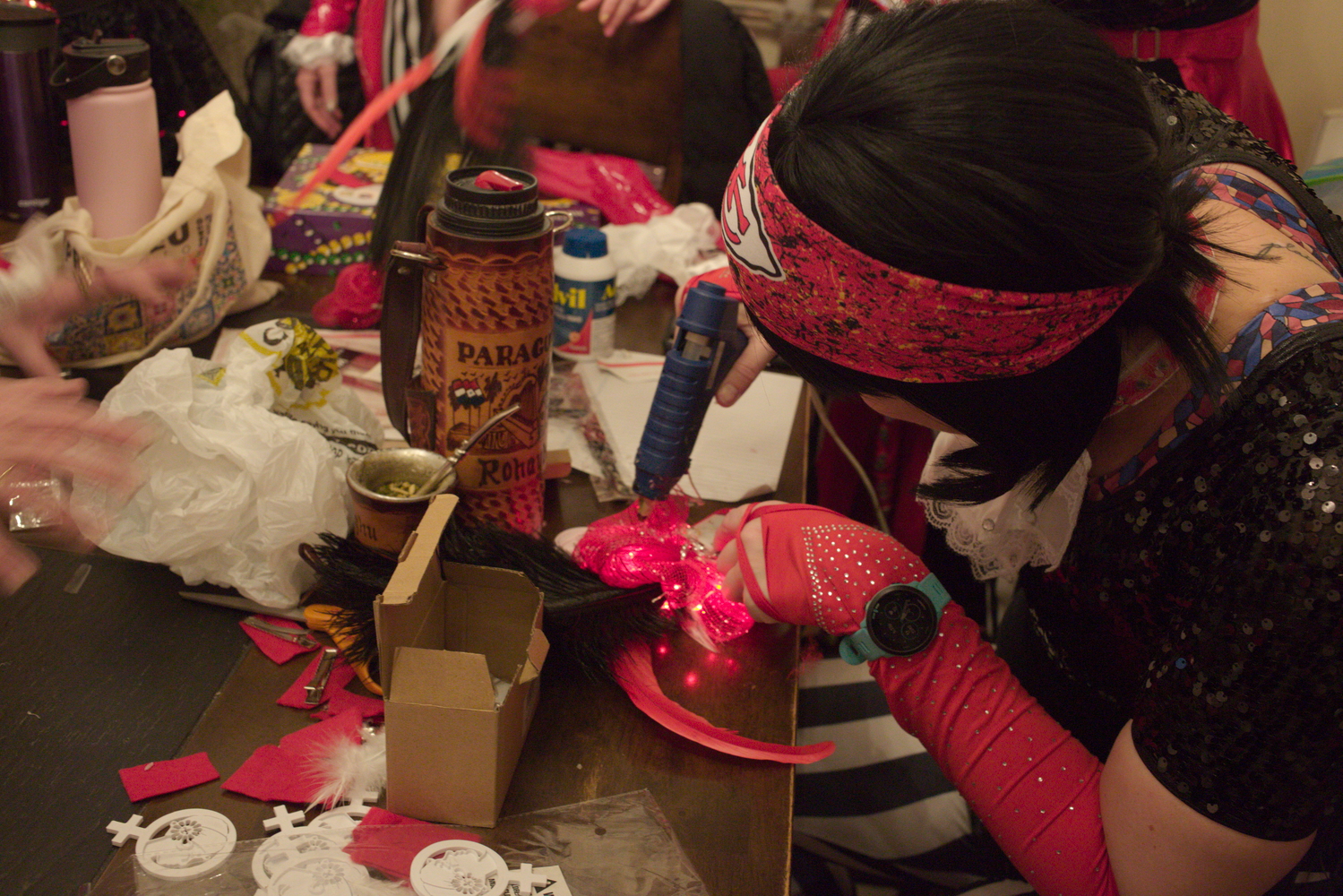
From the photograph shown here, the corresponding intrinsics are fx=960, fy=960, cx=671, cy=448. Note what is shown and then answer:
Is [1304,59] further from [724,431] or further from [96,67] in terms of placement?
[96,67]

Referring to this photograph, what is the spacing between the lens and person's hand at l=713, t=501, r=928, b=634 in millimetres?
905

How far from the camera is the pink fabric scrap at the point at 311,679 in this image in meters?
0.83

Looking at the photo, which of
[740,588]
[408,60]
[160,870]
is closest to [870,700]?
[740,588]

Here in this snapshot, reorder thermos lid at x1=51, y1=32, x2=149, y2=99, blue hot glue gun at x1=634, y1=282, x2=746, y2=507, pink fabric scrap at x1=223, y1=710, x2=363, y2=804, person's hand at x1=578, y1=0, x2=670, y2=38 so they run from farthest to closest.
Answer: person's hand at x1=578, y1=0, x2=670, y2=38 < thermos lid at x1=51, y1=32, x2=149, y2=99 < blue hot glue gun at x1=634, y1=282, x2=746, y2=507 < pink fabric scrap at x1=223, y1=710, x2=363, y2=804

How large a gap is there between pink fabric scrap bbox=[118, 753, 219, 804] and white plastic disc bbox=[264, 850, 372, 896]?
0.38 ft

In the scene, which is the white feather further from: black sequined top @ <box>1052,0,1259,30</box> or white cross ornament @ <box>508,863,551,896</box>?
black sequined top @ <box>1052,0,1259,30</box>

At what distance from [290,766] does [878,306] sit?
0.57 m

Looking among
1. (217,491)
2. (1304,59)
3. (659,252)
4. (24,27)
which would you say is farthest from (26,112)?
(1304,59)

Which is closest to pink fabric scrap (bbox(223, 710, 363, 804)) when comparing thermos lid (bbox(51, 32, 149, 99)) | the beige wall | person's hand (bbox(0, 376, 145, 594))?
person's hand (bbox(0, 376, 145, 594))

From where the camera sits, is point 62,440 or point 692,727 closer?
point 62,440

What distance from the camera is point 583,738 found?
2.70 feet

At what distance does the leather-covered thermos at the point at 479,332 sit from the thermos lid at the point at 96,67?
0.53m

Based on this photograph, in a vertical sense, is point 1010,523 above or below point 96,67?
below

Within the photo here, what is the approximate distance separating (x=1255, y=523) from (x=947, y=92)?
0.40 m
